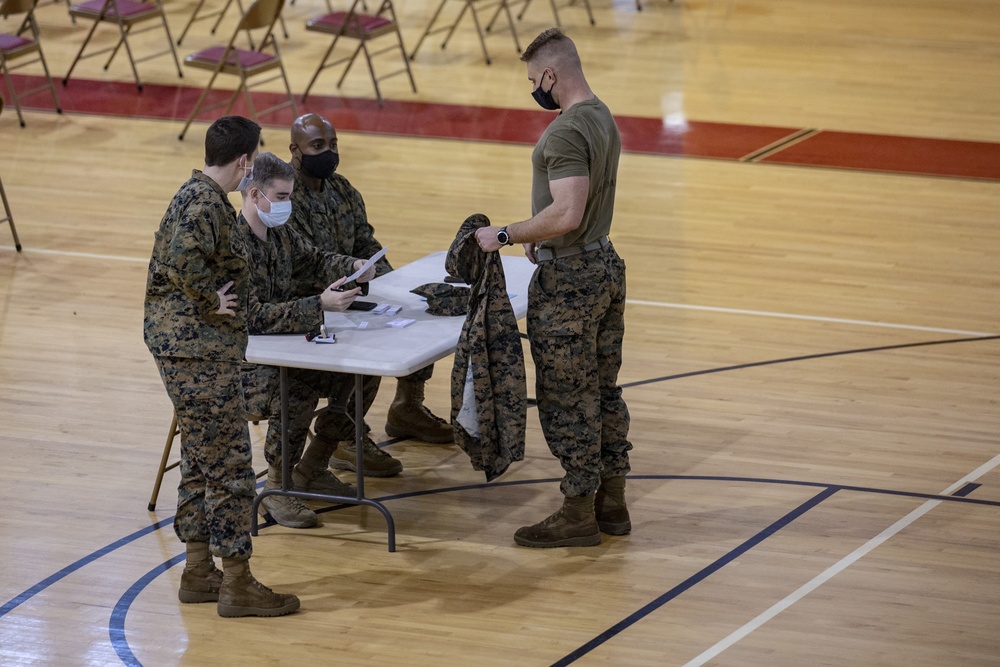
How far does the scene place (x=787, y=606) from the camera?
4133 millimetres

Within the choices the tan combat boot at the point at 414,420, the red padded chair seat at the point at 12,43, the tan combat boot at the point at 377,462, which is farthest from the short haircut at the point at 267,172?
the red padded chair seat at the point at 12,43

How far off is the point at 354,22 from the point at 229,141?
22.5ft

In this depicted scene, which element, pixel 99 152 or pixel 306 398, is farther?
pixel 99 152

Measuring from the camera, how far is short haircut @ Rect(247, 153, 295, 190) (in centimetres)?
434

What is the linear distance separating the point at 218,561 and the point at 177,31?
9.22 m

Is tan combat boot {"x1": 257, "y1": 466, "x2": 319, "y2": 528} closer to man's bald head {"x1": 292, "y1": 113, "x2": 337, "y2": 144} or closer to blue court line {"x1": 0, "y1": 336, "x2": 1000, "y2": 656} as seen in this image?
blue court line {"x1": 0, "y1": 336, "x2": 1000, "y2": 656}

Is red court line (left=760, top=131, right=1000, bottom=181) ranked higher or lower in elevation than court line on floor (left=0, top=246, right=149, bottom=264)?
higher

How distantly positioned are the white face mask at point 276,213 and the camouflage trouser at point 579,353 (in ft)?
2.59

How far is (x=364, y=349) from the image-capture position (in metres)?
4.34

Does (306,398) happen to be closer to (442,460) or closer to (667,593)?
(442,460)

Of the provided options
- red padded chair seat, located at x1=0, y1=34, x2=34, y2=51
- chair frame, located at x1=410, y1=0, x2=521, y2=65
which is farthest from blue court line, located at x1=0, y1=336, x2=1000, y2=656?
chair frame, located at x1=410, y1=0, x2=521, y2=65

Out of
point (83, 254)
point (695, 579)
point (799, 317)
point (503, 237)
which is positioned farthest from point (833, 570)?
point (83, 254)

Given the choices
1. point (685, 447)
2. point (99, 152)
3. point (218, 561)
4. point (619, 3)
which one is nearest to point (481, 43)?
point (619, 3)

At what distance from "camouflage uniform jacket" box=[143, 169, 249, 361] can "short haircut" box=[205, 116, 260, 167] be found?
66 mm
